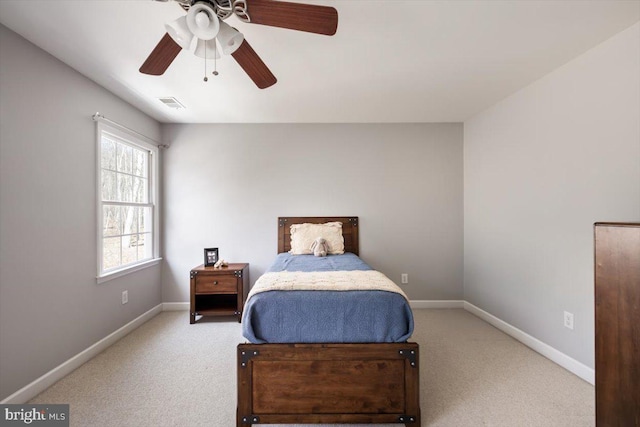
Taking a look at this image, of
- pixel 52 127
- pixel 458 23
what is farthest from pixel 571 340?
pixel 52 127

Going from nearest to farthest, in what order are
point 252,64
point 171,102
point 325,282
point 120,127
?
point 252,64, point 325,282, point 120,127, point 171,102

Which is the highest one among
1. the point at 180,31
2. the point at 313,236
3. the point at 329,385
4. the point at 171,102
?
the point at 171,102

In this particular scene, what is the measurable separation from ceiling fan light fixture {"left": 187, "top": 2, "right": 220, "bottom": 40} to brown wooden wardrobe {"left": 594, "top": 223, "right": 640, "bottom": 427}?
2.01 meters

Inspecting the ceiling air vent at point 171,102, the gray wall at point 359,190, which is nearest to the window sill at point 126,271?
the gray wall at point 359,190

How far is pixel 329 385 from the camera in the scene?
1492 millimetres

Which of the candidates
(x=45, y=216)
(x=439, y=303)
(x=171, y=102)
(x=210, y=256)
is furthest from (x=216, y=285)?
(x=439, y=303)

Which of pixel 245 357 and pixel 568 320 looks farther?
pixel 568 320

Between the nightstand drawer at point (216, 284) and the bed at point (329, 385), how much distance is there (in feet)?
5.28

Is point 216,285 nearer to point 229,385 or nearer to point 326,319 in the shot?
point 229,385

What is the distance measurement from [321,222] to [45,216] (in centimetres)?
250

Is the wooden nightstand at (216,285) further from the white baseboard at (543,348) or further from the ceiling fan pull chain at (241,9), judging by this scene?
the white baseboard at (543,348)

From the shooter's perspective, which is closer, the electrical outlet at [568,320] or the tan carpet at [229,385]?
the tan carpet at [229,385]

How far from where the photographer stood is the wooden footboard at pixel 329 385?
4.88 ft

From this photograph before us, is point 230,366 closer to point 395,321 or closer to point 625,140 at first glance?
point 395,321
